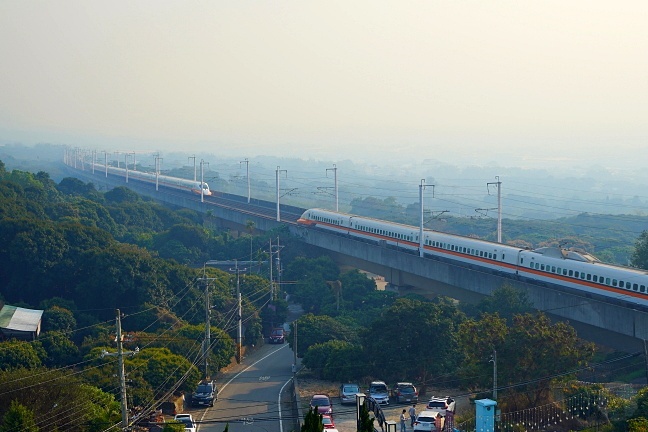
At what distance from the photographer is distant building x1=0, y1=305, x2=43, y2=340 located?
138 feet

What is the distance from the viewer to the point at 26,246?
52781mm

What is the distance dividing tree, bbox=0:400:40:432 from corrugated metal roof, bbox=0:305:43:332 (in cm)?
1720

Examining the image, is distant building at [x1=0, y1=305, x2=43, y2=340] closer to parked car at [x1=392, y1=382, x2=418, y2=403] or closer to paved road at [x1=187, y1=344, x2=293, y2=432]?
paved road at [x1=187, y1=344, x2=293, y2=432]

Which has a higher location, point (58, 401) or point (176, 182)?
point (176, 182)

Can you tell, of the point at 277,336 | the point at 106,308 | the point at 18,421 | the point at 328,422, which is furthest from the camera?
the point at 277,336

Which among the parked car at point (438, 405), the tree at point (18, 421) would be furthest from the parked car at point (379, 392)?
the tree at point (18, 421)

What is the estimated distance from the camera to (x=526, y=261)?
44.2 metres

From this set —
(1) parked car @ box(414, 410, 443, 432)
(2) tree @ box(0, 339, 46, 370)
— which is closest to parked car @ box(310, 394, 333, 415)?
(1) parked car @ box(414, 410, 443, 432)

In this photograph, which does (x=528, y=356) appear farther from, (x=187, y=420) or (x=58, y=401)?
(x=58, y=401)

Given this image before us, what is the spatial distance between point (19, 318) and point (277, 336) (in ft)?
49.4

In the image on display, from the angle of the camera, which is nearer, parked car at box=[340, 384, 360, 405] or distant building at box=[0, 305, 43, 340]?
parked car at box=[340, 384, 360, 405]

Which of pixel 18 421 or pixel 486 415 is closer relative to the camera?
pixel 18 421

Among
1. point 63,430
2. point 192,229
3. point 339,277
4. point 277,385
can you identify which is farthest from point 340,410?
point 192,229

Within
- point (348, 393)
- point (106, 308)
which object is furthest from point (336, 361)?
point (106, 308)
